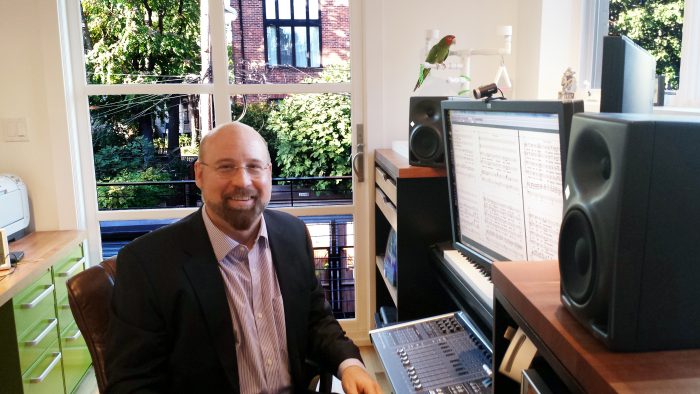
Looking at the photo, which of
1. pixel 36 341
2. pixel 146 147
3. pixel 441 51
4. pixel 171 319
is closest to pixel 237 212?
pixel 171 319

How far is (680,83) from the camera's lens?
6.28ft

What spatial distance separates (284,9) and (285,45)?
190 millimetres

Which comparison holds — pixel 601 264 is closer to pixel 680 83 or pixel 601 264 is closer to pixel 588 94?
pixel 680 83

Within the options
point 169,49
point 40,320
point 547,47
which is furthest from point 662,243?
point 169,49

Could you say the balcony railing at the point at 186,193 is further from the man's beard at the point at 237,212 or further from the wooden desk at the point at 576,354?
the wooden desk at the point at 576,354

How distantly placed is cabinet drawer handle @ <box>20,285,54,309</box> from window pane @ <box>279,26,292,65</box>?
1.60 m

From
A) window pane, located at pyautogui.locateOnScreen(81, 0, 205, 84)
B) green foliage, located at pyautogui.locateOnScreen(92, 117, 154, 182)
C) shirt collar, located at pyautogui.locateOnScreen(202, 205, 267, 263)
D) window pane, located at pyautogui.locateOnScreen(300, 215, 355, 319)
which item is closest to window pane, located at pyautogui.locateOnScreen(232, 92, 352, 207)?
window pane, located at pyautogui.locateOnScreen(300, 215, 355, 319)

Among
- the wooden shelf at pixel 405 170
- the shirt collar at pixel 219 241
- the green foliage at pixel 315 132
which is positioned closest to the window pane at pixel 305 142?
the green foliage at pixel 315 132

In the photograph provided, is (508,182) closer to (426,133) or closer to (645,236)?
(426,133)

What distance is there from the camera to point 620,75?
863 mm

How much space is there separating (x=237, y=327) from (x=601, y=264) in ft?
3.67

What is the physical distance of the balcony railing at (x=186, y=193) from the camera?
3061mm

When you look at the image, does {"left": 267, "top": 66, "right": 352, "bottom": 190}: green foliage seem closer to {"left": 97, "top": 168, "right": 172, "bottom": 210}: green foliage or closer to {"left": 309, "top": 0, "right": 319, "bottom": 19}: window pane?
{"left": 309, "top": 0, "right": 319, "bottom": 19}: window pane

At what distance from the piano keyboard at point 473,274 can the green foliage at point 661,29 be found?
1027mm
